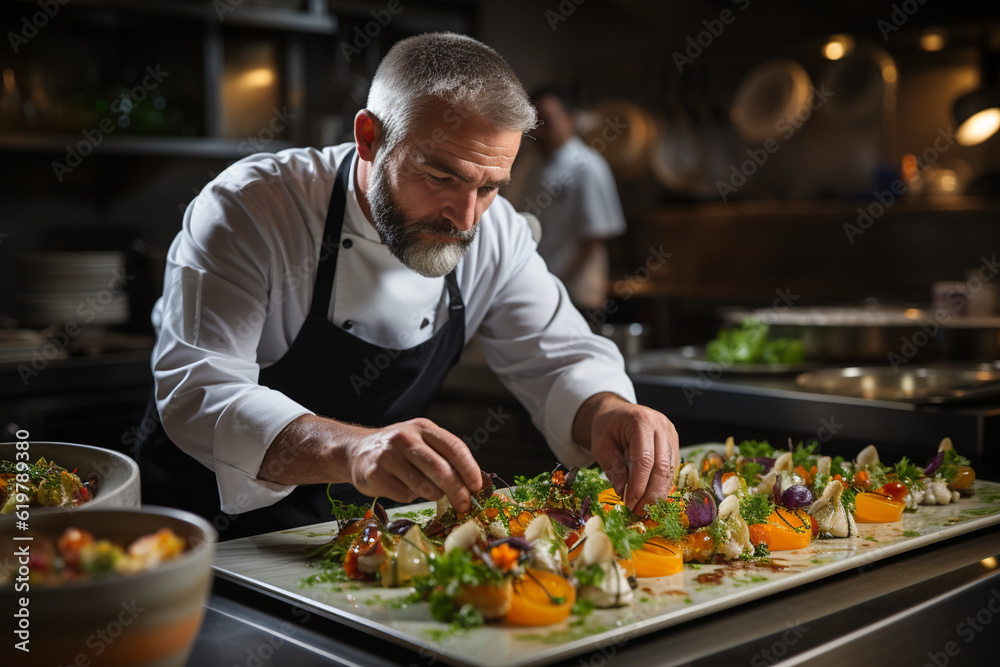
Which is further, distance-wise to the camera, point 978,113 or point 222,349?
point 978,113

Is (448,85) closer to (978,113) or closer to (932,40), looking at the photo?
(978,113)

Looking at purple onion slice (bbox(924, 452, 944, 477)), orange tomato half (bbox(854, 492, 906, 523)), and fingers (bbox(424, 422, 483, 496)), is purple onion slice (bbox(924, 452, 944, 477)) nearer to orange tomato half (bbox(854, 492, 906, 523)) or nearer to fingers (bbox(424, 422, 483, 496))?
orange tomato half (bbox(854, 492, 906, 523))

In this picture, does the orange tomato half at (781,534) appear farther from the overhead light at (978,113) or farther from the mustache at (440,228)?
the overhead light at (978,113)

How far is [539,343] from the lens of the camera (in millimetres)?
1797

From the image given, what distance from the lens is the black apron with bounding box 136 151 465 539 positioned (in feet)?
5.45

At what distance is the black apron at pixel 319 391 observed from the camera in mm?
1660

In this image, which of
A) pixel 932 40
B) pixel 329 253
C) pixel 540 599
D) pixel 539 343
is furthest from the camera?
pixel 932 40

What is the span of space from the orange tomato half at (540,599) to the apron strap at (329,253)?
0.80m

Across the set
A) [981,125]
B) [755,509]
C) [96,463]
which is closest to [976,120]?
[981,125]

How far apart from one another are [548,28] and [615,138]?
0.88m

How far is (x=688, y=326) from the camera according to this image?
18.2 ft

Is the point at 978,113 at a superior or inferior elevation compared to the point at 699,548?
superior

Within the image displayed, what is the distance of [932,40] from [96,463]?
209 inches

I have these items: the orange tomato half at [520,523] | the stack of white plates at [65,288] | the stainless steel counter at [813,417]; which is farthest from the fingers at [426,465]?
the stack of white plates at [65,288]
